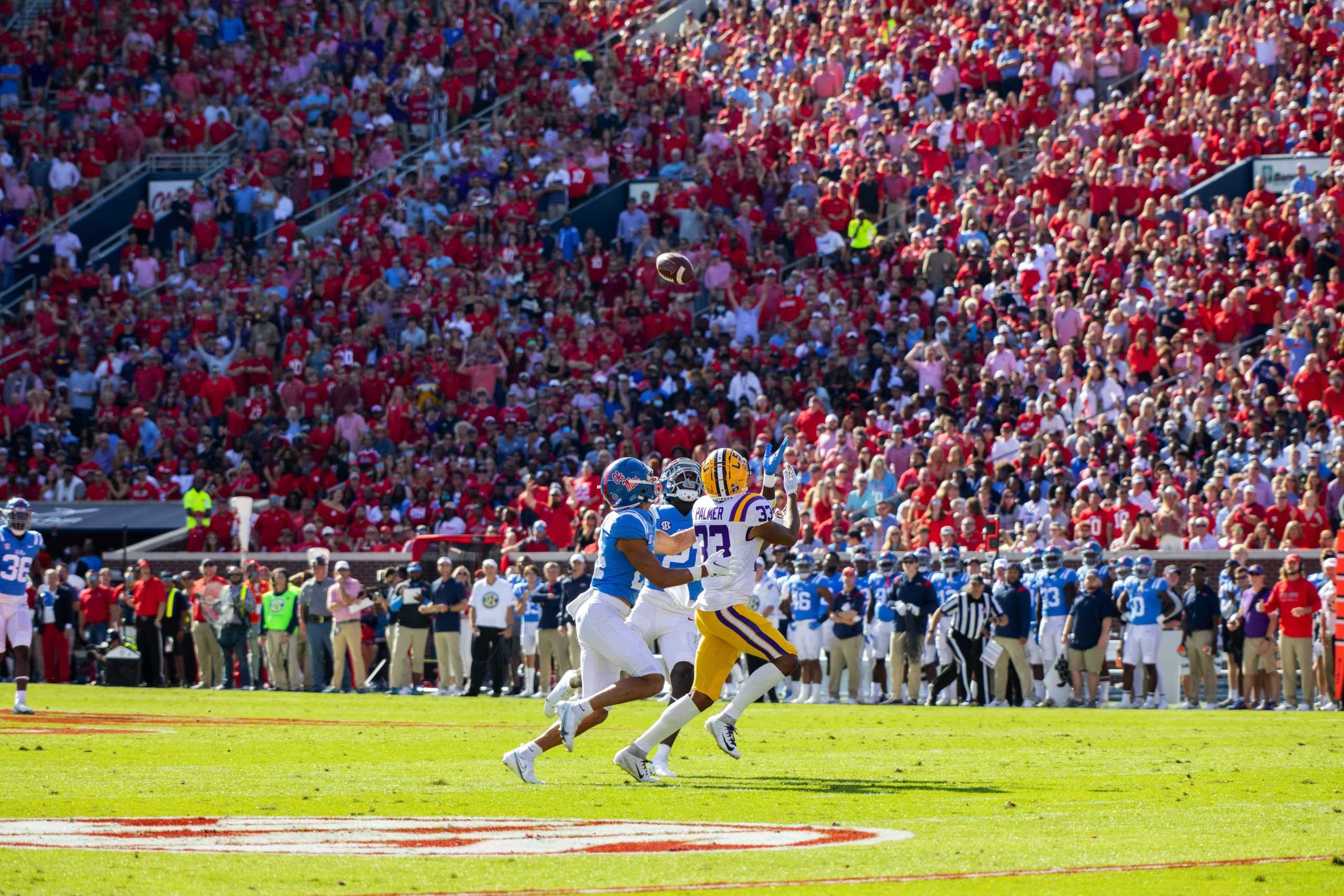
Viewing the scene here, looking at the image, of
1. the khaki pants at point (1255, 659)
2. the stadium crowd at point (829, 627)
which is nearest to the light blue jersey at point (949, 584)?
A: the stadium crowd at point (829, 627)

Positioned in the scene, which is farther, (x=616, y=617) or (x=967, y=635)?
(x=967, y=635)

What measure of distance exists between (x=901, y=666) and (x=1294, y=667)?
4230 mm

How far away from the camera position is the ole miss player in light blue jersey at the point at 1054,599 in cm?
2070

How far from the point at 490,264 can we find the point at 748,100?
16.8 feet

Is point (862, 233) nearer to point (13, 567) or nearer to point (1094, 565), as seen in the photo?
point (1094, 565)

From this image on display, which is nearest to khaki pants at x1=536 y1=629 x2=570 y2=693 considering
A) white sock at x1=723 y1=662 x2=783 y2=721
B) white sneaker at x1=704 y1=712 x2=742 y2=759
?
white sneaker at x1=704 y1=712 x2=742 y2=759

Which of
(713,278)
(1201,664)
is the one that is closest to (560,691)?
(1201,664)

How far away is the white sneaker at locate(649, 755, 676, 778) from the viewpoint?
11289 millimetres

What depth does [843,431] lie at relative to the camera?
2461 cm

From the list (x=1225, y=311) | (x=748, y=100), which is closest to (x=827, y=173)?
(x=748, y=100)

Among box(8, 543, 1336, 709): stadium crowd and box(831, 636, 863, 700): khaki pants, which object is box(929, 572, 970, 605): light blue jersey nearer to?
box(8, 543, 1336, 709): stadium crowd

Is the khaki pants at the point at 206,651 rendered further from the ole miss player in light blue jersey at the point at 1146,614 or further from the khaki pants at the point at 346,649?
the ole miss player in light blue jersey at the point at 1146,614

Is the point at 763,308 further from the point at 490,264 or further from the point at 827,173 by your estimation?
the point at 490,264

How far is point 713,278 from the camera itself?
2902cm
